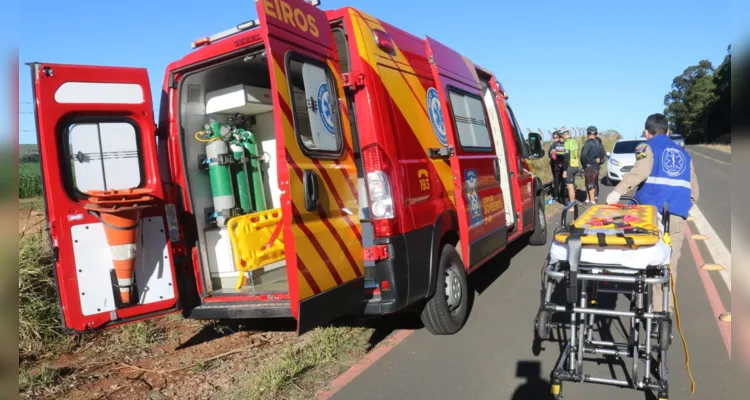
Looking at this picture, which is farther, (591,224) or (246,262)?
(246,262)

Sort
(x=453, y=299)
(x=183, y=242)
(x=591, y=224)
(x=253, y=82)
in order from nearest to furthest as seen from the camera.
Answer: (x=591, y=224), (x=183, y=242), (x=453, y=299), (x=253, y=82)

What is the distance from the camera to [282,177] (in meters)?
3.18

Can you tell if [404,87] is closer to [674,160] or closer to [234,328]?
[674,160]

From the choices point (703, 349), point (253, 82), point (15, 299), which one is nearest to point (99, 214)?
point (253, 82)

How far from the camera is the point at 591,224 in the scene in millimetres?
3496

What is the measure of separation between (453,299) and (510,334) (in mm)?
603

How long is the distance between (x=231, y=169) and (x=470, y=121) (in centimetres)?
274

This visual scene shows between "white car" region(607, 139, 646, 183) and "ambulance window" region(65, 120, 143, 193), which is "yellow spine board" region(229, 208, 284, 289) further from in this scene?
"white car" region(607, 139, 646, 183)

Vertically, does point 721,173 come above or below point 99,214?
below

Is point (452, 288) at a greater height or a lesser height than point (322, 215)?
lesser

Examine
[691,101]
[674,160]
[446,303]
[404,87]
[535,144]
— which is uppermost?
[691,101]

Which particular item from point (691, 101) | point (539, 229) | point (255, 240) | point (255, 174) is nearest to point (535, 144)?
point (539, 229)

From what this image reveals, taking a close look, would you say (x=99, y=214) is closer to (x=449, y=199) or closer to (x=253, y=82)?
(x=253, y=82)

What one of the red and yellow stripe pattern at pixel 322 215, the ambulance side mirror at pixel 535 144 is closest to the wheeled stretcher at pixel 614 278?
the red and yellow stripe pattern at pixel 322 215
